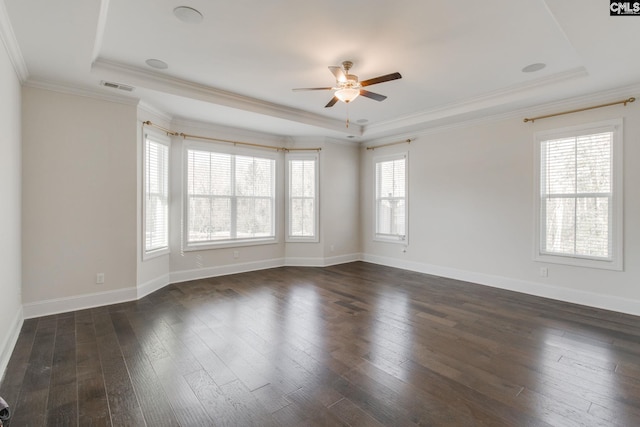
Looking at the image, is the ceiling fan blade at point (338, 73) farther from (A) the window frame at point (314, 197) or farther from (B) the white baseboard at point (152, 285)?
(B) the white baseboard at point (152, 285)

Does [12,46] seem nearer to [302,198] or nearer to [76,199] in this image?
[76,199]

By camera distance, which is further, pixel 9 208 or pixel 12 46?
pixel 9 208

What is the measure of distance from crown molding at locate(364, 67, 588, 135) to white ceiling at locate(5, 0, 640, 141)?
0.05 feet

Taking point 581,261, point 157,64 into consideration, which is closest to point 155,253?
point 157,64

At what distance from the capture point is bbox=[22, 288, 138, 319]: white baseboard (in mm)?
3418

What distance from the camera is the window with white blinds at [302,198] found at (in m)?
6.29

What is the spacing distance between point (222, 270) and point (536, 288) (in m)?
5.01

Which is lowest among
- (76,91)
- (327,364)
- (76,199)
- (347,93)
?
(327,364)

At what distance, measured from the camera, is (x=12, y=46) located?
2666 millimetres

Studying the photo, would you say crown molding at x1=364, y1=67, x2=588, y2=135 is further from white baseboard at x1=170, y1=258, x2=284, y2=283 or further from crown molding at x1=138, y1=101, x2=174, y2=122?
crown molding at x1=138, y1=101, x2=174, y2=122

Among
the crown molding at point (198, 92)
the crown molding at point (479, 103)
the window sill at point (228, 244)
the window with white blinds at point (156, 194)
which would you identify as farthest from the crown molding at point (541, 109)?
the window with white blinds at point (156, 194)

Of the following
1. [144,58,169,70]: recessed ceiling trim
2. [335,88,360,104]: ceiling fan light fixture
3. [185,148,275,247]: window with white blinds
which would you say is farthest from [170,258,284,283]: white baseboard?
[335,88,360,104]: ceiling fan light fixture

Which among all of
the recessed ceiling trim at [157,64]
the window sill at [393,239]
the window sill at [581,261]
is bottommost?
the window sill at [581,261]

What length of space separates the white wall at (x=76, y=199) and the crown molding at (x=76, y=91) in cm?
4
